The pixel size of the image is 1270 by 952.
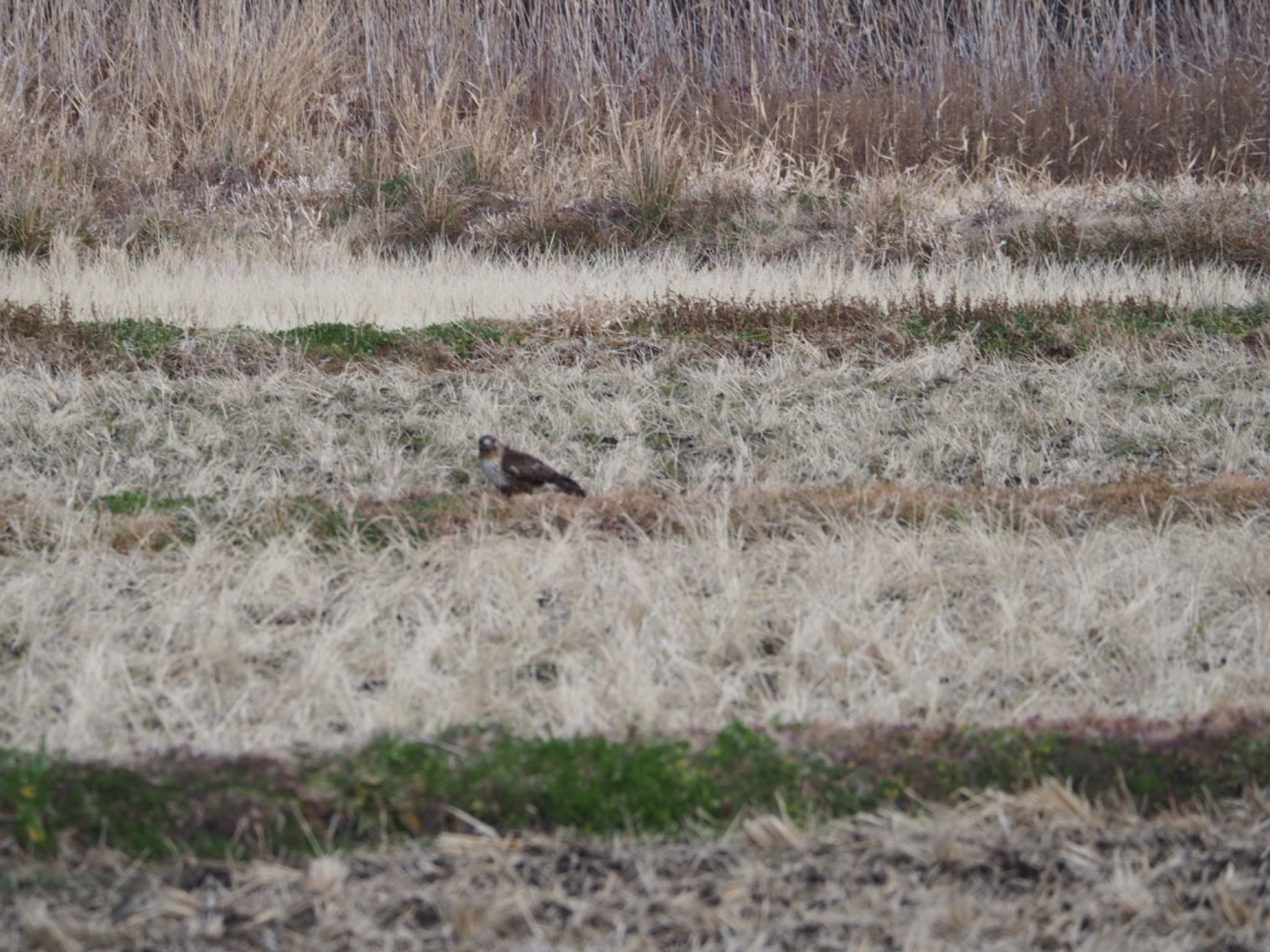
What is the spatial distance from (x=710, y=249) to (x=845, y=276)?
1.86 meters

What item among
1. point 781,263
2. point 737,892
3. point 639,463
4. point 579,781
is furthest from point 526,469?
point 781,263

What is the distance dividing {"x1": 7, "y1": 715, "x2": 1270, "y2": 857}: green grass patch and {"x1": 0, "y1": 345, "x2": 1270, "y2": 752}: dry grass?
0.28 meters

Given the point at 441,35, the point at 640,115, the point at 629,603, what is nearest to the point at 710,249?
the point at 640,115

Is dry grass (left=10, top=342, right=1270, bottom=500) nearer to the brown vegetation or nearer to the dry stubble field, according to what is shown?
the dry stubble field

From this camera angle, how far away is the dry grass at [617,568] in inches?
187

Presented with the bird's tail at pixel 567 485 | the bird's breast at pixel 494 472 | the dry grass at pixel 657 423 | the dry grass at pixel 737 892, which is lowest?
the dry grass at pixel 657 423

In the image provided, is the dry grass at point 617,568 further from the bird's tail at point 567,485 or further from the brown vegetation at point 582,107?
the brown vegetation at point 582,107

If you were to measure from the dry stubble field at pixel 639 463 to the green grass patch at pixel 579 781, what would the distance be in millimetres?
18

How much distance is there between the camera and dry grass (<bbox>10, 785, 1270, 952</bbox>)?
143 inches

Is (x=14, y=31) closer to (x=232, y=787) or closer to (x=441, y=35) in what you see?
(x=441, y=35)

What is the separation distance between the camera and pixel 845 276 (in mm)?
11656

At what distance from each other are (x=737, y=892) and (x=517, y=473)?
3.24m

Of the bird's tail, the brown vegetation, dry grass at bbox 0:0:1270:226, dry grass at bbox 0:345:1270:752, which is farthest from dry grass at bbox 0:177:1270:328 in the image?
the bird's tail

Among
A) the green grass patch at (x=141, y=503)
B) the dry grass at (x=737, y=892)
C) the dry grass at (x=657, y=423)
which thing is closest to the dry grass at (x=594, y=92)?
the dry grass at (x=657, y=423)
